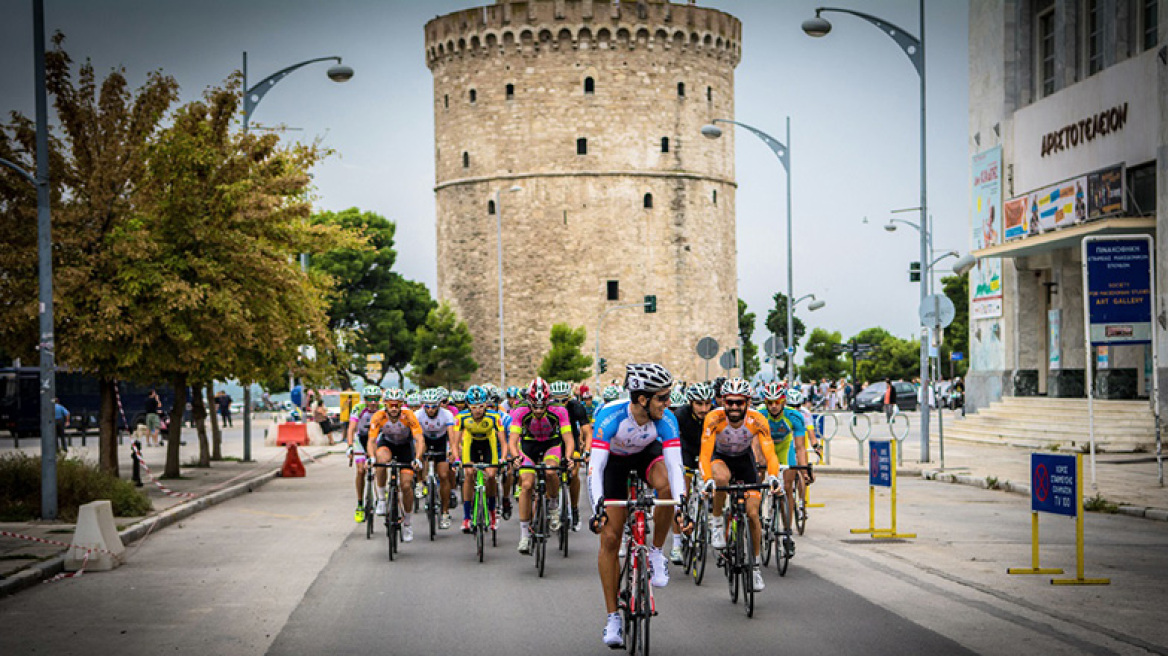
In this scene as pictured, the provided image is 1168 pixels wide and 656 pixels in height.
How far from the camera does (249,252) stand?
72.9 feet

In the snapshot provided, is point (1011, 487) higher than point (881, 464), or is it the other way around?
point (881, 464)

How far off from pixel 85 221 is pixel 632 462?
48.1ft

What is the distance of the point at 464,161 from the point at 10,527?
218ft

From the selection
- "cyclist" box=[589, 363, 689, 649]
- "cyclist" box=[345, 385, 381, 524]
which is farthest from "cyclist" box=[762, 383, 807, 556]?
"cyclist" box=[345, 385, 381, 524]

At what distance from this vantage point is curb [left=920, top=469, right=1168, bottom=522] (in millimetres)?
17578

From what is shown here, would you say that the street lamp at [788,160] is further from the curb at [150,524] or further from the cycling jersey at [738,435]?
the cycling jersey at [738,435]

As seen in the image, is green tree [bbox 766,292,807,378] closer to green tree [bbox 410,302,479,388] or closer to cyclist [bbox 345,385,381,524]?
green tree [bbox 410,302,479,388]

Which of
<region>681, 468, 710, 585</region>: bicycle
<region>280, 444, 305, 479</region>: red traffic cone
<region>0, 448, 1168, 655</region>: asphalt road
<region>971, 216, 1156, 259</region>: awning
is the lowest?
<region>280, 444, 305, 479</region>: red traffic cone

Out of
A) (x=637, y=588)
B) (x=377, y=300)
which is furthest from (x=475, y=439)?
(x=377, y=300)

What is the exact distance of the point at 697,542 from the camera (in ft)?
40.9

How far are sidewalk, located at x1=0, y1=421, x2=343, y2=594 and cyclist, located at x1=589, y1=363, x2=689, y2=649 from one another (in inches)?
226

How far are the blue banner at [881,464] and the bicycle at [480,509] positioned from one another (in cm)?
441

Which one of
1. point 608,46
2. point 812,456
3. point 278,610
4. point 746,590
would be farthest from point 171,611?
point 608,46

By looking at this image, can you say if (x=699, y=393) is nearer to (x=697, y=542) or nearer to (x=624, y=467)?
(x=697, y=542)
